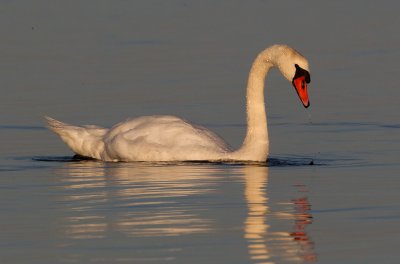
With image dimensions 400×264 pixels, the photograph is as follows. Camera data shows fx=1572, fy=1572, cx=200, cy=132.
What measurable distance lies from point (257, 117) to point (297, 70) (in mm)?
702

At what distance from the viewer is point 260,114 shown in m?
17.7

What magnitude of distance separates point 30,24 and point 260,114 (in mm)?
10407

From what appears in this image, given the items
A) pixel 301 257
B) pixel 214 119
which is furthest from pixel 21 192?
pixel 214 119

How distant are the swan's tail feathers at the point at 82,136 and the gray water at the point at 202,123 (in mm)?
236

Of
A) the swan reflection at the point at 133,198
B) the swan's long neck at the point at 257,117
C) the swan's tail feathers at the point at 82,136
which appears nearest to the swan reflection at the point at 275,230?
the swan reflection at the point at 133,198

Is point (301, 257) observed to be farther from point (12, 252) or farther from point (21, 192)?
point (21, 192)

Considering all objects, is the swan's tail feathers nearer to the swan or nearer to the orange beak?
the swan

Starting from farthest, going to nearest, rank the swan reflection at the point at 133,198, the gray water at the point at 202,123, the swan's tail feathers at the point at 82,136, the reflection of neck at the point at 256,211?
the swan's tail feathers at the point at 82,136 < the swan reflection at the point at 133,198 < the gray water at the point at 202,123 < the reflection of neck at the point at 256,211

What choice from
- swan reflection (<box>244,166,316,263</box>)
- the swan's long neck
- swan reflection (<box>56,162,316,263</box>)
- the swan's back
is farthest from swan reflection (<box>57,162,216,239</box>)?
the swan's long neck

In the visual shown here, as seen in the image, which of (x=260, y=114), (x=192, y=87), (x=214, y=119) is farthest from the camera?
(x=192, y=87)

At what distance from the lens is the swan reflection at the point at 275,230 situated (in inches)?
440

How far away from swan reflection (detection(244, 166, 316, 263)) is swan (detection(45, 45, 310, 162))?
2491mm

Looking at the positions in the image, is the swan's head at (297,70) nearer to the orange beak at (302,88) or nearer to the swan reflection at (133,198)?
the orange beak at (302,88)

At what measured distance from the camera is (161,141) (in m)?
17.4
